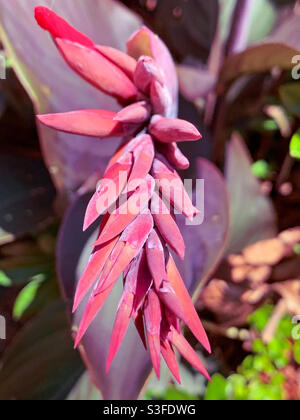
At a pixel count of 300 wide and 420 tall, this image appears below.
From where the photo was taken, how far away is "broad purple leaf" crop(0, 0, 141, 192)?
1.35ft

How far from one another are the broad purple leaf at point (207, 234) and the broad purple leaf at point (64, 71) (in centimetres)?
11

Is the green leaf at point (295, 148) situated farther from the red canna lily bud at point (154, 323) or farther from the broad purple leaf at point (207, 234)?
the red canna lily bud at point (154, 323)

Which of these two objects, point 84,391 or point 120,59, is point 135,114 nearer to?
point 120,59

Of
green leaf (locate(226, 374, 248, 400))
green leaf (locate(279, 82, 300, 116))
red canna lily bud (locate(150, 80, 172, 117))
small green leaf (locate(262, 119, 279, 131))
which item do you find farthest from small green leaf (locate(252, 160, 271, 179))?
red canna lily bud (locate(150, 80, 172, 117))

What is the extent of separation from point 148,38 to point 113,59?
0.05 metres

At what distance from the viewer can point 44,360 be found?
620 millimetres

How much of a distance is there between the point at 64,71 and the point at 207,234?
22cm

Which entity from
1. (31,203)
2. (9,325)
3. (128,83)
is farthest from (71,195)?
(9,325)

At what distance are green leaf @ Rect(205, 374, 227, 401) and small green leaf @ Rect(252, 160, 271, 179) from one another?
1.12 feet

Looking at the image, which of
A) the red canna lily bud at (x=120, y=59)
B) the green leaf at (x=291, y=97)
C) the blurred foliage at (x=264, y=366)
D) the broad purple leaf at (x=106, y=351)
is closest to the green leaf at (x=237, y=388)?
the blurred foliage at (x=264, y=366)

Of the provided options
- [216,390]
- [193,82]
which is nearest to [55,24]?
[193,82]

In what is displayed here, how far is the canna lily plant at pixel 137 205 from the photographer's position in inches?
10.5

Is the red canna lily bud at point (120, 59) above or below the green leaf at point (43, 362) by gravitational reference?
above

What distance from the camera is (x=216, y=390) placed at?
67 centimetres
